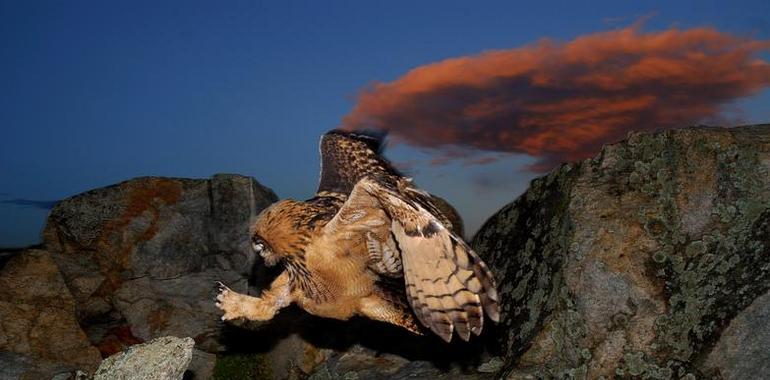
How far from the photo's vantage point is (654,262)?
184 inches

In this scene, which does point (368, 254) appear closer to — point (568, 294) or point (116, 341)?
point (568, 294)

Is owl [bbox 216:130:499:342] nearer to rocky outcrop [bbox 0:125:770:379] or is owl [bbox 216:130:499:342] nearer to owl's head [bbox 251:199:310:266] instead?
owl's head [bbox 251:199:310:266]

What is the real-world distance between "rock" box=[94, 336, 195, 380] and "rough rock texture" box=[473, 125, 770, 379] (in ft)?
9.70

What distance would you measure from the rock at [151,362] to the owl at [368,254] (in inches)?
35.8

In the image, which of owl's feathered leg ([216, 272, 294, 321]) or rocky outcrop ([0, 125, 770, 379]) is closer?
rocky outcrop ([0, 125, 770, 379])

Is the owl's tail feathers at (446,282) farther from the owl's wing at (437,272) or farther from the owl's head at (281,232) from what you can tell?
the owl's head at (281,232)

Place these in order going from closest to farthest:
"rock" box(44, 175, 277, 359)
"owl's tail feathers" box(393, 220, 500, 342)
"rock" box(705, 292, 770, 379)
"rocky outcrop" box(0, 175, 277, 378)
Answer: "owl's tail feathers" box(393, 220, 500, 342) < "rock" box(705, 292, 770, 379) < "rocky outcrop" box(0, 175, 277, 378) < "rock" box(44, 175, 277, 359)

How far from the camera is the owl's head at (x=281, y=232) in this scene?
4.71 m

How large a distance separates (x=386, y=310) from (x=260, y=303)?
3.46 ft

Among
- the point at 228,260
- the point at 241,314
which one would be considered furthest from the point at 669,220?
the point at 228,260

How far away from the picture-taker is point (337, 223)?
14.8ft

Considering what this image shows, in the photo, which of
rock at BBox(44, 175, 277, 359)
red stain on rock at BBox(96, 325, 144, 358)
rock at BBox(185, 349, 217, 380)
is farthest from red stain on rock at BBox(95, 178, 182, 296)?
rock at BBox(185, 349, 217, 380)

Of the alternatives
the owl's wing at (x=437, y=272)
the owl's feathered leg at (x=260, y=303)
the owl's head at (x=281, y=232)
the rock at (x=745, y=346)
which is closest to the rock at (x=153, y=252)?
the owl's feathered leg at (x=260, y=303)

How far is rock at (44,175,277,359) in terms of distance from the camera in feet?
26.0
